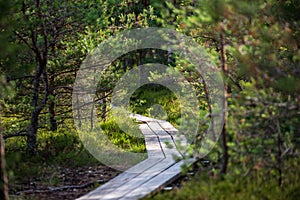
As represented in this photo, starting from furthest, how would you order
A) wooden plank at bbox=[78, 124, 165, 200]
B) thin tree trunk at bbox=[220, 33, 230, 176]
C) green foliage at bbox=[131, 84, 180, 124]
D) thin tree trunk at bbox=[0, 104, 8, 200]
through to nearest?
green foliage at bbox=[131, 84, 180, 124]
wooden plank at bbox=[78, 124, 165, 200]
thin tree trunk at bbox=[220, 33, 230, 176]
thin tree trunk at bbox=[0, 104, 8, 200]

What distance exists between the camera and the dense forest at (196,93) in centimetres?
487

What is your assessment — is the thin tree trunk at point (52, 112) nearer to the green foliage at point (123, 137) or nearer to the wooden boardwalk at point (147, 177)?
the green foliage at point (123, 137)

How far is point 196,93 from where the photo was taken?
876cm

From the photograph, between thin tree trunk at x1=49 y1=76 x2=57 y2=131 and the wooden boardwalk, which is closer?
the wooden boardwalk

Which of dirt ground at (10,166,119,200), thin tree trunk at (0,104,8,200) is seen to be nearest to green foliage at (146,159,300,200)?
dirt ground at (10,166,119,200)

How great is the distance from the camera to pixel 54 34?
24.3 ft

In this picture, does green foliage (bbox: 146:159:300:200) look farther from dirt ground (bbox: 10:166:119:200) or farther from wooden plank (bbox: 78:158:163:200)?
dirt ground (bbox: 10:166:119:200)

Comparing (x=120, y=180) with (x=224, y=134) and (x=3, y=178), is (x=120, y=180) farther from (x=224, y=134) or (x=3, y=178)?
(x=3, y=178)

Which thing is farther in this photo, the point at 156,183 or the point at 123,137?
the point at 123,137

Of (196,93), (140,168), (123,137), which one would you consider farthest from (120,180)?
(196,93)

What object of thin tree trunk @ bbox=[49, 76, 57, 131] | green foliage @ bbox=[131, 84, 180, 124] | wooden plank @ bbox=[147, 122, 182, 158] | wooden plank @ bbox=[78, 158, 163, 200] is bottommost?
wooden plank @ bbox=[78, 158, 163, 200]

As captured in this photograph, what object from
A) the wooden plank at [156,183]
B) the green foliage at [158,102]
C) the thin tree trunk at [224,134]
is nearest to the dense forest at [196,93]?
the thin tree trunk at [224,134]

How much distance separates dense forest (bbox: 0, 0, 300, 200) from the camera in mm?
4871

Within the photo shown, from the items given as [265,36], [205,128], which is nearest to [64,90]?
[205,128]
